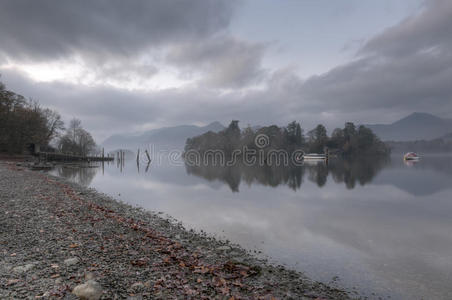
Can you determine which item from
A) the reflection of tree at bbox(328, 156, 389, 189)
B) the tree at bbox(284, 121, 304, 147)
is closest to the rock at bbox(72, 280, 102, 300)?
the reflection of tree at bbox(328, 156, 389, 189)

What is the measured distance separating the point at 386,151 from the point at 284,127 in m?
66.3

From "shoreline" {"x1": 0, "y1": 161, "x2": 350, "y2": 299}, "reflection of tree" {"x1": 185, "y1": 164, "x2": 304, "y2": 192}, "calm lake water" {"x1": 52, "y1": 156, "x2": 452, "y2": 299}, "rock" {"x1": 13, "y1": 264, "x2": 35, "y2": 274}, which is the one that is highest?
"rock" {"x1": 13, "y1": 264, "x2": 35, "y2": 274}

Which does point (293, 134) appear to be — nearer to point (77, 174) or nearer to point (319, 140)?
point (319, 140)

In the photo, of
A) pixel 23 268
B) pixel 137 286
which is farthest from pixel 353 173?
pixel 23 268

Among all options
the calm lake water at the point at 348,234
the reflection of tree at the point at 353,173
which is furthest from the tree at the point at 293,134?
the calm lake water at the point at 348,234

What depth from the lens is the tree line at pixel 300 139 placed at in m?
120

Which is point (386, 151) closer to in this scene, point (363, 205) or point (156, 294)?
point (363, 205)

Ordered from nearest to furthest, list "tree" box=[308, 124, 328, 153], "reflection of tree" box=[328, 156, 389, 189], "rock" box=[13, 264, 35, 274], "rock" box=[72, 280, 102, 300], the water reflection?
"rock" box=[72, 280, 102, 300], "rock" box=[13, 264, 35, 274], the water reflection, "reflection of tree" box=[328, 156, 389, 189], "tree" box=[308, 124, 328, 153]

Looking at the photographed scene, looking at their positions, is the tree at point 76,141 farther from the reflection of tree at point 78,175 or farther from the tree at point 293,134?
the tree at point 293,134

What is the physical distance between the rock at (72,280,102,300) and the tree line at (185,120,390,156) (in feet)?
379

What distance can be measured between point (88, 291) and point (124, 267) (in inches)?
46.6

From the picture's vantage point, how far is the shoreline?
415 centimetres

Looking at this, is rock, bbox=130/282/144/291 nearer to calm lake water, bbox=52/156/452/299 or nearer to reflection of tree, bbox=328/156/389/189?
calm lake water, bbox=52/156/452/299

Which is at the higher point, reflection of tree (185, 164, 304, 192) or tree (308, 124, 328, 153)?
tree (308, 124, 328, 153)
